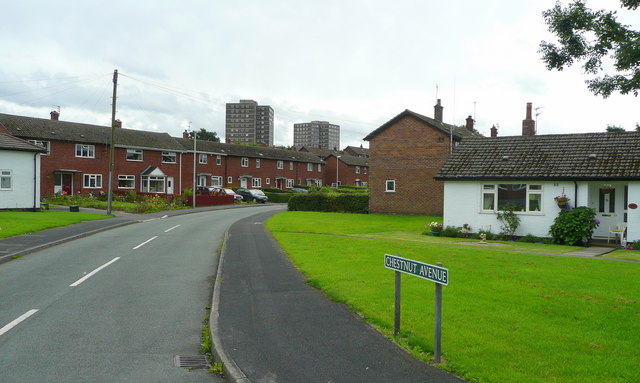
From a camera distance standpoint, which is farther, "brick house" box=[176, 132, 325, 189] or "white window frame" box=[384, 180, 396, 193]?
"brick house" box=[176, 132, 325, 189]

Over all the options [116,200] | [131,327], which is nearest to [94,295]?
[131,327]

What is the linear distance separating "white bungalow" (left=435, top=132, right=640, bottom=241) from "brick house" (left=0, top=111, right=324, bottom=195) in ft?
126

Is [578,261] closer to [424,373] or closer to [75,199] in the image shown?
[424,373]

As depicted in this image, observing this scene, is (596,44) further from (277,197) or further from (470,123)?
(277,197)

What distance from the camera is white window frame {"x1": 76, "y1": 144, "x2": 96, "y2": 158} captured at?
1948 inches

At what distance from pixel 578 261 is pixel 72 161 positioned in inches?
1839

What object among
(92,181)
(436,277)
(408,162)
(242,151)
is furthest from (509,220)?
(242,151)

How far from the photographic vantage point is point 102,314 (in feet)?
27.6

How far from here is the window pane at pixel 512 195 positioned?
2256 cm

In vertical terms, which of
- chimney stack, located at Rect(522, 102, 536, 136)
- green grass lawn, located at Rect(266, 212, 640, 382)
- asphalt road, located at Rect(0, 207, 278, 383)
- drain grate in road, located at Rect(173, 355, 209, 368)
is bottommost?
drain grate in road, located at Rect(173, 355, 209, 368)

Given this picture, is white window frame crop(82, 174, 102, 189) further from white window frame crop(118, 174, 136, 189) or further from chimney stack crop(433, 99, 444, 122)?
chimney stack crop(433, 99, 444, 122)

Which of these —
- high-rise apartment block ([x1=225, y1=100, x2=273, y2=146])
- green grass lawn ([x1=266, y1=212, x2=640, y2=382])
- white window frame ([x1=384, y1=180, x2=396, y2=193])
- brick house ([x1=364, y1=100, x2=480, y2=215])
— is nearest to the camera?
green grass lawn ([x1=266, y1=212, x2=640, y2=382])

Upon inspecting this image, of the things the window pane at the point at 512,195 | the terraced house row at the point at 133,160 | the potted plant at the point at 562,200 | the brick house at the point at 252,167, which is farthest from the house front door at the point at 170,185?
the potted plant at the point at 562,200

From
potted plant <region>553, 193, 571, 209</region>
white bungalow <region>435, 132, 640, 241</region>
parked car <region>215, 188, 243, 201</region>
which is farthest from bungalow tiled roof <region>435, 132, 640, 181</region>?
parked car <region>215, 188, 243, 201</region>
